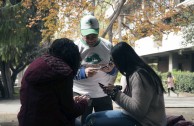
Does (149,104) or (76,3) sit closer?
(149,104)

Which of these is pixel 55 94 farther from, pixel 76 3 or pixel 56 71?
pixel 76 3

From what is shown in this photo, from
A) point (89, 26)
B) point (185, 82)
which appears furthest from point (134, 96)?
point (185, 82)

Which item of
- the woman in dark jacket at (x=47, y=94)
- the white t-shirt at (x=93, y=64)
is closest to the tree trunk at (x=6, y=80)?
the white t-shirt at (x=93, y=64)

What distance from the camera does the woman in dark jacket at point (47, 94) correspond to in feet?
8.96

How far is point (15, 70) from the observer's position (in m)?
23.0

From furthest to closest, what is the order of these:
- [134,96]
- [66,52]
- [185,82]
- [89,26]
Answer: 1. [185,82]
2. [89,26]
3. [134,96]
4. [66,52]

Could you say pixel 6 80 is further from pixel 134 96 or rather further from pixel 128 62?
pixel 134 96

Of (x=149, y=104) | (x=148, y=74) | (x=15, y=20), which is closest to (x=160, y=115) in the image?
(x=149, y=104)

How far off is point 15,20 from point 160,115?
1086 cm

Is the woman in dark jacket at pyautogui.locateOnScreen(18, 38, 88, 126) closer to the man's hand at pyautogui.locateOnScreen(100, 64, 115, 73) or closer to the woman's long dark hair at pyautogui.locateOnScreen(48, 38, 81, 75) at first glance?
the woman's long dark hair at pyautogui.locateOnScreen(48, 38, 81, 75)

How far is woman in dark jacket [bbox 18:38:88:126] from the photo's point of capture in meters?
2.73

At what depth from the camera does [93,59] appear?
3.88 meters

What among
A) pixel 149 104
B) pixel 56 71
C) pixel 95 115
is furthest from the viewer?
pixel 95 115

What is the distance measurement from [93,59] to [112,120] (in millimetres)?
828
